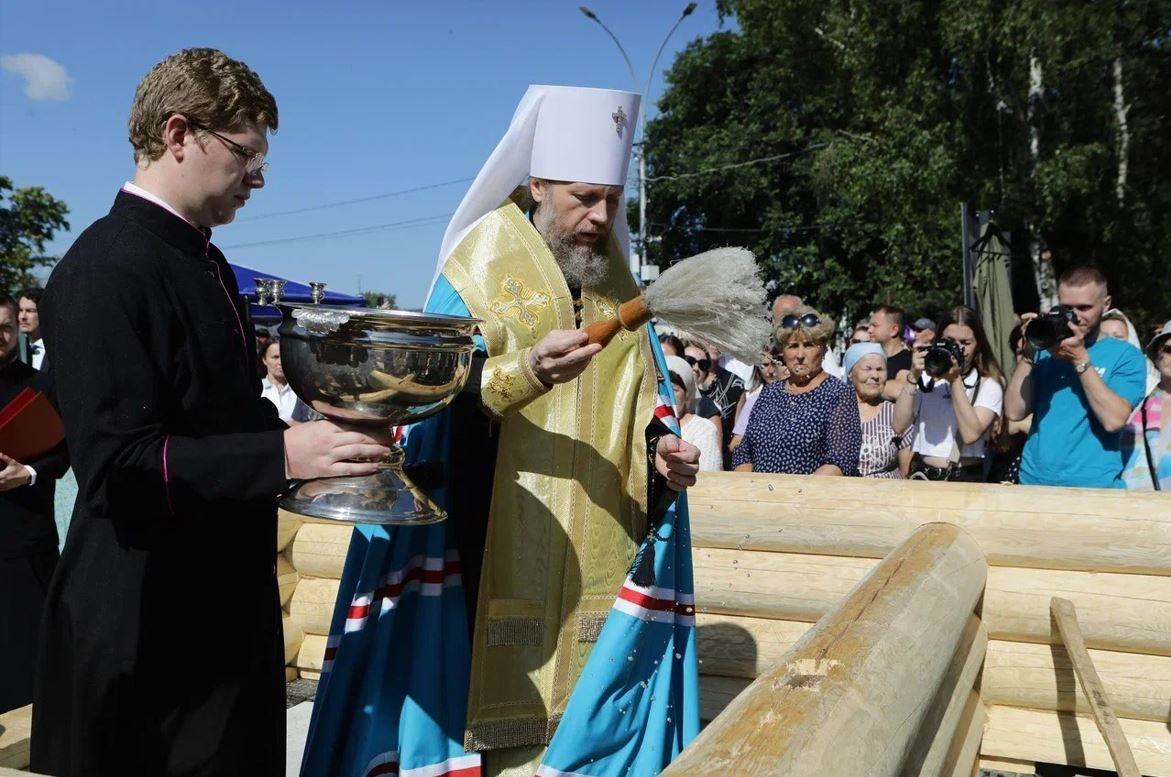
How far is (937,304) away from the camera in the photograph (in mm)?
26109

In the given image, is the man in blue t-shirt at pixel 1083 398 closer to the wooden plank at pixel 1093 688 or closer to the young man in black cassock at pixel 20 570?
the wooden plank at pixel 1093 688

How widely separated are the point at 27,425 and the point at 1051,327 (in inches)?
150

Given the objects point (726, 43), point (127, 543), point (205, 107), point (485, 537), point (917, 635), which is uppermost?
point (726, 43)

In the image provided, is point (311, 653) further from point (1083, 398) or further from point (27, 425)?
point (1083, 398)

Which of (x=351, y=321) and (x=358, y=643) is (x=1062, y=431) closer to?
(x=358, y=643)

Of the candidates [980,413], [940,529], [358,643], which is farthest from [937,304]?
[358,643]

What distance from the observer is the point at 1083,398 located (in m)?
4.69

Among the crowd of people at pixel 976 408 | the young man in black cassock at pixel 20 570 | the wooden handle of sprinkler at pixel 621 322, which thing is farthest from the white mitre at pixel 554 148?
the young man in black cassock at pixel 20 570

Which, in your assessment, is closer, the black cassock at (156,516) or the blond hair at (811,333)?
the black cassock at (156,516)

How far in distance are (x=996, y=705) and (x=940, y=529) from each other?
883 millimetres

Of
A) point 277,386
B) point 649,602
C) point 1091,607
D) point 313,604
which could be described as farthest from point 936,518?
point 277,386

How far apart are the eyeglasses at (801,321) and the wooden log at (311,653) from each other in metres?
2.68

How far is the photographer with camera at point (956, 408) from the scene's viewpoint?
17.6 ft

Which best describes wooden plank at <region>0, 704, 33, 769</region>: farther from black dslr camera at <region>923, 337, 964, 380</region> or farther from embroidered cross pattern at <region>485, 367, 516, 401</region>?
black dslr camera at <region>923, 337, 964, 380</region>
